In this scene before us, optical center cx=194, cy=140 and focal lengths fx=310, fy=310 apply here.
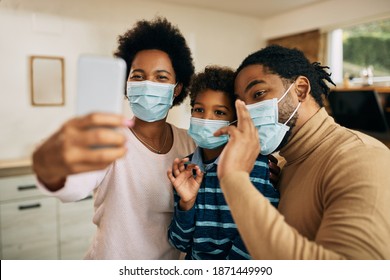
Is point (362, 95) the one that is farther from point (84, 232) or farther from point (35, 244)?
point (35, 244)

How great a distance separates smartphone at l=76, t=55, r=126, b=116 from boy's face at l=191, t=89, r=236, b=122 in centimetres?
54

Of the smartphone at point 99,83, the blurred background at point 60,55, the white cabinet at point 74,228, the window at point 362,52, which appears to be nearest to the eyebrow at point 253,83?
the smartphone at point 99,83

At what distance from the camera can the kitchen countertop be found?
78.6 inches

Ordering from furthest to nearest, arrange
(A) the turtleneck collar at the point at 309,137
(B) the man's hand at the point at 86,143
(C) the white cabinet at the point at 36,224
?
1. (C) the white cabinet at the point at 36,224
2. (A) the turtleneck collar at the point at 309,137
3. (B) the man's hand at the point at 86,143

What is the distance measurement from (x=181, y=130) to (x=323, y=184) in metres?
0.51

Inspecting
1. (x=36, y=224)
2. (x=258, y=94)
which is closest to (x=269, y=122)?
(x=258, y=94)

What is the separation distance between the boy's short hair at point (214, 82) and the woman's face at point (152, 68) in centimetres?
8

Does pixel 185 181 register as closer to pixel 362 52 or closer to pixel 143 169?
pixel 143 169

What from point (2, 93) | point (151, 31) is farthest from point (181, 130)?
point (2, 93)

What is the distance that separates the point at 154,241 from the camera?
2.77 ft

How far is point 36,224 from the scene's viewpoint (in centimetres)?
211

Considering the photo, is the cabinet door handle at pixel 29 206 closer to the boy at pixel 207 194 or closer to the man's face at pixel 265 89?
the boy at pixel 207 194

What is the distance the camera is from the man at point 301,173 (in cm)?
51

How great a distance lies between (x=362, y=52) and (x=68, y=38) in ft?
7.61
